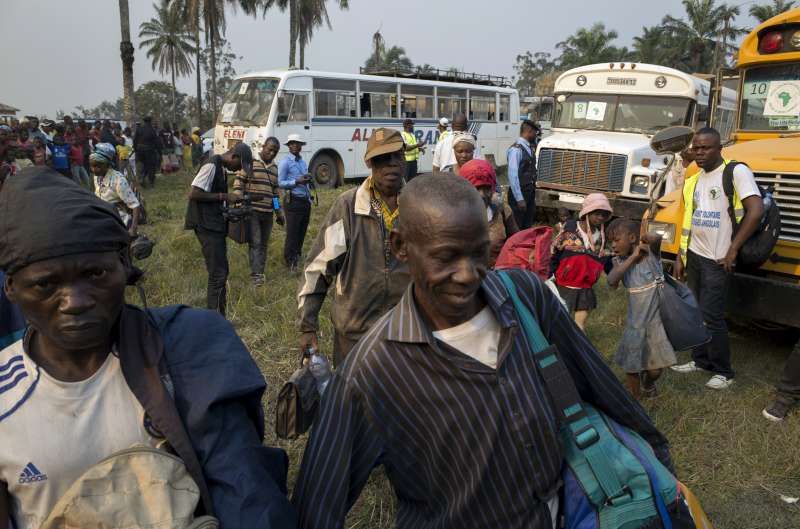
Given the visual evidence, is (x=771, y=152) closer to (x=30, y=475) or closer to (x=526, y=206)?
(x=526, y=206)

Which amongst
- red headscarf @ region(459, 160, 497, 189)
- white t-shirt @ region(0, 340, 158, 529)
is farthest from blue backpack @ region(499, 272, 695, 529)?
red headscarf @ region(459, 160, 497, 189)

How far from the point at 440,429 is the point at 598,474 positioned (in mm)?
401

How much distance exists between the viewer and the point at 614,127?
9.45m

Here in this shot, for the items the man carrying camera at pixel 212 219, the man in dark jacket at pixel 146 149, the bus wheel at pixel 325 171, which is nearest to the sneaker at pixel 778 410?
the man carrying camera at pixel 212 219

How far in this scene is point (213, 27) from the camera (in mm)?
29031

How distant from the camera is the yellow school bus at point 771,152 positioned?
426 cm

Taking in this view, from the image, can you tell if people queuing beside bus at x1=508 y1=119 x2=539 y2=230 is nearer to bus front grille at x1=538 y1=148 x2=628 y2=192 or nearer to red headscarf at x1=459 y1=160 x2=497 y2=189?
bus front grille at x1=538 y1=148 x2=628 y2=192

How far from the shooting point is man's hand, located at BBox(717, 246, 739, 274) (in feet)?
13.2

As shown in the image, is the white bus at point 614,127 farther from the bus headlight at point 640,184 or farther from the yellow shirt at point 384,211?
the yellow shirt at point 384,211

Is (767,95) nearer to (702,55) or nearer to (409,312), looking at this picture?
(409,312)

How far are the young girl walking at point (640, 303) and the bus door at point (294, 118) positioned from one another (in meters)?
10.8

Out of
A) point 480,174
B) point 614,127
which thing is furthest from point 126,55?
point 480,174

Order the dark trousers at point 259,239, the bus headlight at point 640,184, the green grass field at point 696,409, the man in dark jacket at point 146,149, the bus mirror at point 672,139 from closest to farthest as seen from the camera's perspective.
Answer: the green grass field at point 696,409 < the bus mirror at point 672,139 < the dark trousers at point 259,239 < the bus headlight at point 640,184 < the man in dark jacket at point 146,149

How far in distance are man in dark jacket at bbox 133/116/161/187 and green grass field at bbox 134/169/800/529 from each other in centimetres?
940
